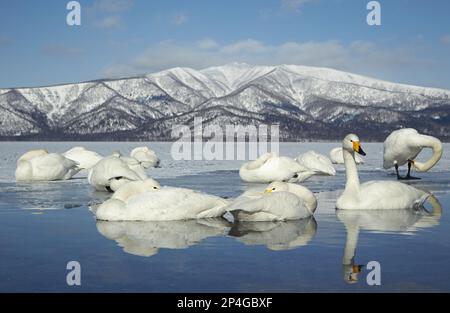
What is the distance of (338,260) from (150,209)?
430cm

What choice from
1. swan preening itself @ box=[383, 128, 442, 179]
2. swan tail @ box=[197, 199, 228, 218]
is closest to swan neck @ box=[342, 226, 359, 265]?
swan tail @ box=[197, 199, 228, 218]

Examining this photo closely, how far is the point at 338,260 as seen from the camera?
7.46 meters

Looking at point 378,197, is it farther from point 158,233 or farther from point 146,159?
A: point 146,159

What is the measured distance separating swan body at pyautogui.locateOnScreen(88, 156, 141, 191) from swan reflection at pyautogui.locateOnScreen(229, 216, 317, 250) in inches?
232

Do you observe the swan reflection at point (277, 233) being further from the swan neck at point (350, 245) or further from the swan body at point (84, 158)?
the swan body at point (84, 158)

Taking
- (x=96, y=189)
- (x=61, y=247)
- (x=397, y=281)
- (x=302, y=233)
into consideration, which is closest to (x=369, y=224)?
(x=302, y=233)

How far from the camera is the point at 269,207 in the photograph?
35.2 ft

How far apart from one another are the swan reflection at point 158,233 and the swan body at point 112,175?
17.0 feet

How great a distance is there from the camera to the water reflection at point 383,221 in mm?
9070

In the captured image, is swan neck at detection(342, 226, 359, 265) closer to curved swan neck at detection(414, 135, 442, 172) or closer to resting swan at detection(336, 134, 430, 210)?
resting swan at detection(336, 134, 430, 210)

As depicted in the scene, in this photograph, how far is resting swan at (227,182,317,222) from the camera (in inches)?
412

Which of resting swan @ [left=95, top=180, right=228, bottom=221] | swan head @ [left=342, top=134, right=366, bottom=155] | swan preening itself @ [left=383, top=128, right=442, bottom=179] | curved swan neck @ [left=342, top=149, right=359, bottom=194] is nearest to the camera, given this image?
resting swan @ [left=95, top=180, right=228, bottom=221]

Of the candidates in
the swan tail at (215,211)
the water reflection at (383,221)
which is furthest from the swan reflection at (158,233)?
the water reflection at (383,221)
